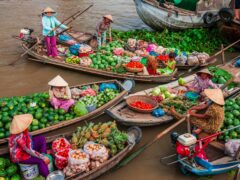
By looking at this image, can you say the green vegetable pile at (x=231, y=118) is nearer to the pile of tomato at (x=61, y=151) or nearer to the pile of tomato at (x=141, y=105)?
the pile of tomato at (x=141, y=105)

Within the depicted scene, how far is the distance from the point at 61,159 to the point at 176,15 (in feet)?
26.1

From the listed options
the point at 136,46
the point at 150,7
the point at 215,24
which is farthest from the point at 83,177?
the point at 215,24

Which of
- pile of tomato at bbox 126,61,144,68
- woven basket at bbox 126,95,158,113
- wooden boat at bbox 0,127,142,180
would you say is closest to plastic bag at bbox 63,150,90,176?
wooden boat at bbox 0,127,142,180

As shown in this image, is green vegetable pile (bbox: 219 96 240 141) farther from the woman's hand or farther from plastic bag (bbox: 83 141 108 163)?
the woman's hand

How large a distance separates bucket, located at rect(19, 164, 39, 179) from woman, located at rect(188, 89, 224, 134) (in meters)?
2.72

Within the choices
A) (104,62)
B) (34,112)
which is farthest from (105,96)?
(104,62)

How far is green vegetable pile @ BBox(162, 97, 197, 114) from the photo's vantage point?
6.05 meters

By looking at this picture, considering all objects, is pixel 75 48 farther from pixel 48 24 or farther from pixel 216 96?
pixel 216 96

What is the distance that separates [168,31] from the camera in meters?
11.4

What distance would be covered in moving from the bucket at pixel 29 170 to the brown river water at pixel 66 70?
1119 mm

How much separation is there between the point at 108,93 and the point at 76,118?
3.39ft

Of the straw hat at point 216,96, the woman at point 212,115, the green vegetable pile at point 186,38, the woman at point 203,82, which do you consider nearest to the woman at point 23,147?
the woman at point 212,115

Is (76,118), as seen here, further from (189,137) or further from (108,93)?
(189,137)

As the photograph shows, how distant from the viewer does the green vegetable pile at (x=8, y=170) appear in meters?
4.30
